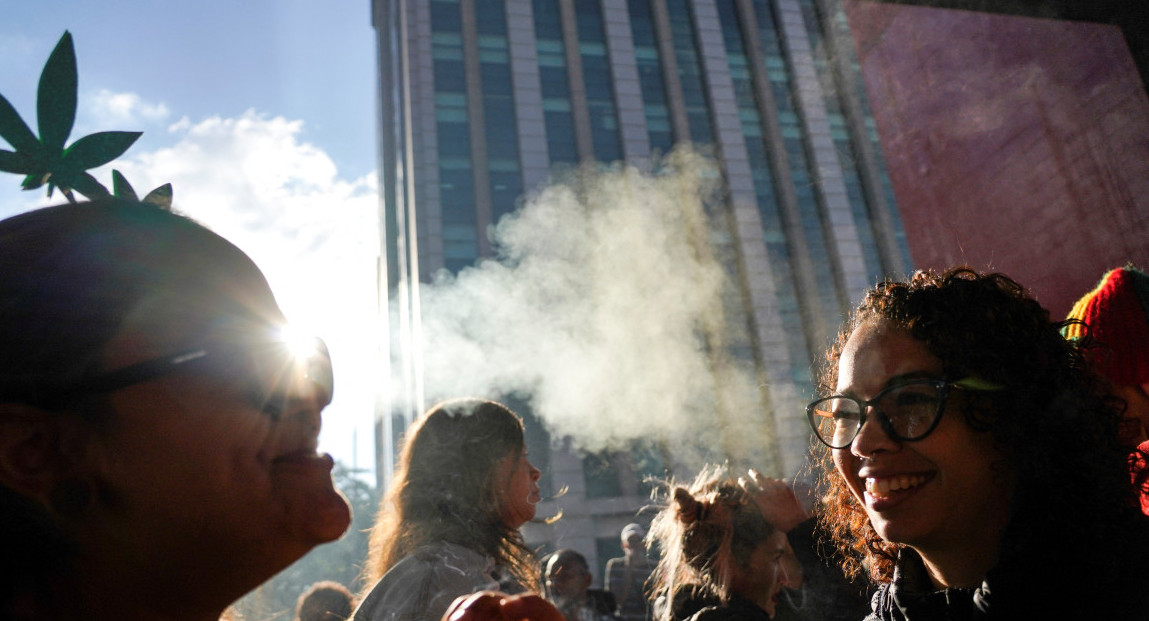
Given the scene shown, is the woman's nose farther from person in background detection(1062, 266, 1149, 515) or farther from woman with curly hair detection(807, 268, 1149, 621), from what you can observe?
person in background detection(1062, 266, 1149, 515)

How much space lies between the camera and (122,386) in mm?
716

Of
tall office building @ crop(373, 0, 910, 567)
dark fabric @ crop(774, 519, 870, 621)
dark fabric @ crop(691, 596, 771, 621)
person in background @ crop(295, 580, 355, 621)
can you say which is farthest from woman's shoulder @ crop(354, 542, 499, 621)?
tall office building @ crop(373, 0, 910, 567)

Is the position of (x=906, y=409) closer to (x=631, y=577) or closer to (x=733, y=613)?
(x=733, y=613)

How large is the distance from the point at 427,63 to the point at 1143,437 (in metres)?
25.7

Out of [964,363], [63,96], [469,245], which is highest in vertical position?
[469,245]

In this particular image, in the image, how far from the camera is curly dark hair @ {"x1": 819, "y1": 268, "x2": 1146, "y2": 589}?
1127 millimetres

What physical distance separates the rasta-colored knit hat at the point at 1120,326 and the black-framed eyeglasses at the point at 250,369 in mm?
1688

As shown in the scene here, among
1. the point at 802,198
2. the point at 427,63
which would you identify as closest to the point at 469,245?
the point at 427,63

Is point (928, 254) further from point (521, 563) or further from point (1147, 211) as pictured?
point (521, 563)

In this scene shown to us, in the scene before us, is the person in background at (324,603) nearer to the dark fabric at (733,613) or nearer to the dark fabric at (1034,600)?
the dark fabric at (733,613)

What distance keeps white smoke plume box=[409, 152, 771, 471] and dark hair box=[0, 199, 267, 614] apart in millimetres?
16243

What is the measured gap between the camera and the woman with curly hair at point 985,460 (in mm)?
1117

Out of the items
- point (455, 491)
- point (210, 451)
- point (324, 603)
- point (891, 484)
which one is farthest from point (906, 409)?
point (324, 603)

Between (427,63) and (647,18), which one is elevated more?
(647,18)
